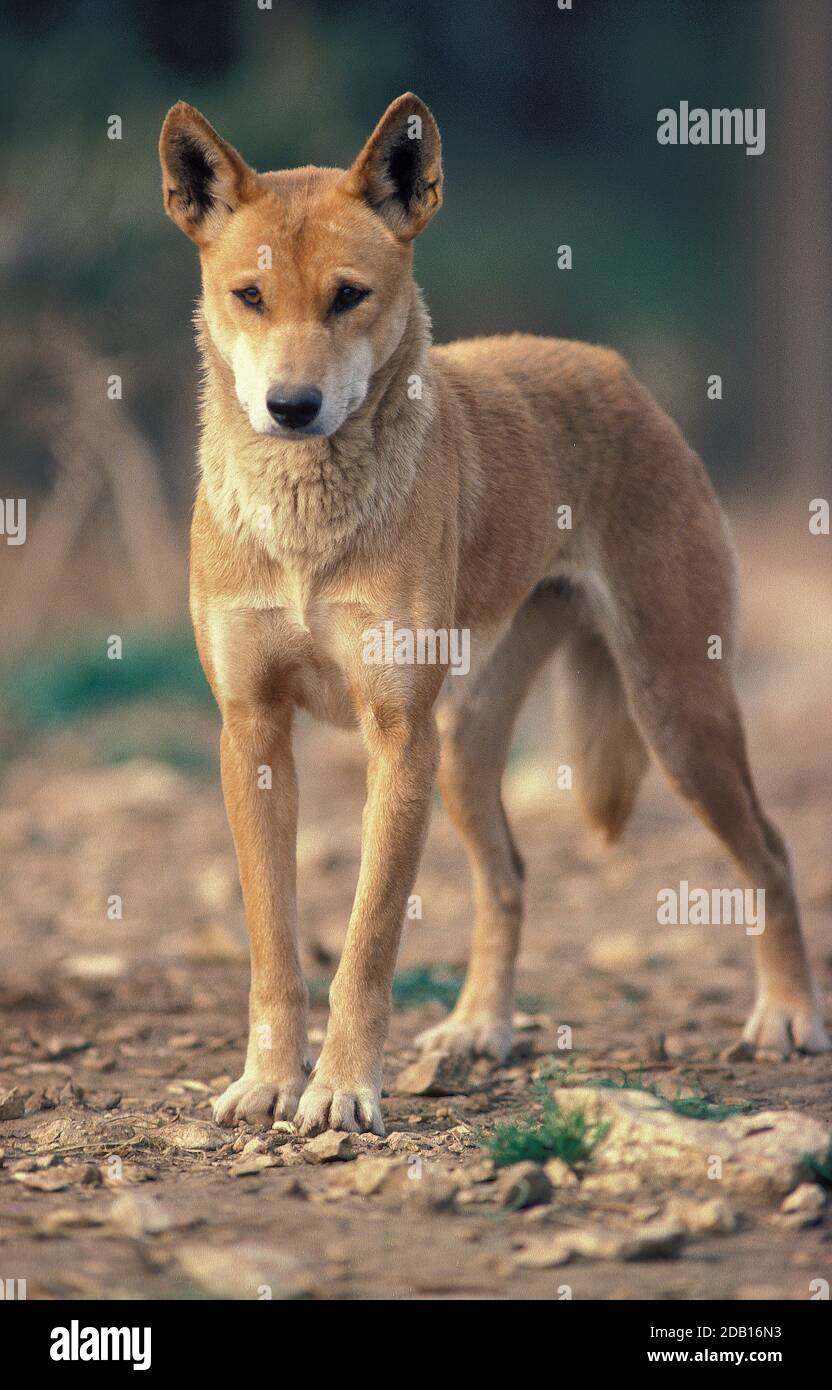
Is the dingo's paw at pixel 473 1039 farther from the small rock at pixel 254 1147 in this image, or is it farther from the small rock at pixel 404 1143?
the small rock at pixel 254 1147

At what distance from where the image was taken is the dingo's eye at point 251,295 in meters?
3.55

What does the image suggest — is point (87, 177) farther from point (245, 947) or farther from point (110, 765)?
point (245, 947)

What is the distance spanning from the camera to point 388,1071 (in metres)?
4.27

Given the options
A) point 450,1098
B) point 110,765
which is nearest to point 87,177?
point 110,765

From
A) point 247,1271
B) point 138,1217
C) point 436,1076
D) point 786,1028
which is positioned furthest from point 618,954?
point 247,1271

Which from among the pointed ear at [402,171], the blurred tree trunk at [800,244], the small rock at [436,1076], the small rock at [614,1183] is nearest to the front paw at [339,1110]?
the small rock at [436,1076]

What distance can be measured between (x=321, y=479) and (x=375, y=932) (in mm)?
1009

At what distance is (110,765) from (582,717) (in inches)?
157

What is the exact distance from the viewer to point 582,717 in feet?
16.5

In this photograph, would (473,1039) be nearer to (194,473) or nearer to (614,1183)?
(614,1183)

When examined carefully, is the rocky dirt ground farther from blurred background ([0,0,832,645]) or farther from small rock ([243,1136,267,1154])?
blurred background ([0,0,832,645])

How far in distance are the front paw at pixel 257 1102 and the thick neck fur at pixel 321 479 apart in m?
1.15

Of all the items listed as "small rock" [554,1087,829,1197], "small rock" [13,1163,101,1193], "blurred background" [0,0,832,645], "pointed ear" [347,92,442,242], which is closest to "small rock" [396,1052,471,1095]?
"small rock" [554,1087,829,1197]

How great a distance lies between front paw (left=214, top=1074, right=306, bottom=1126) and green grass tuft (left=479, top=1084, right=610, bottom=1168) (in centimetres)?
52
